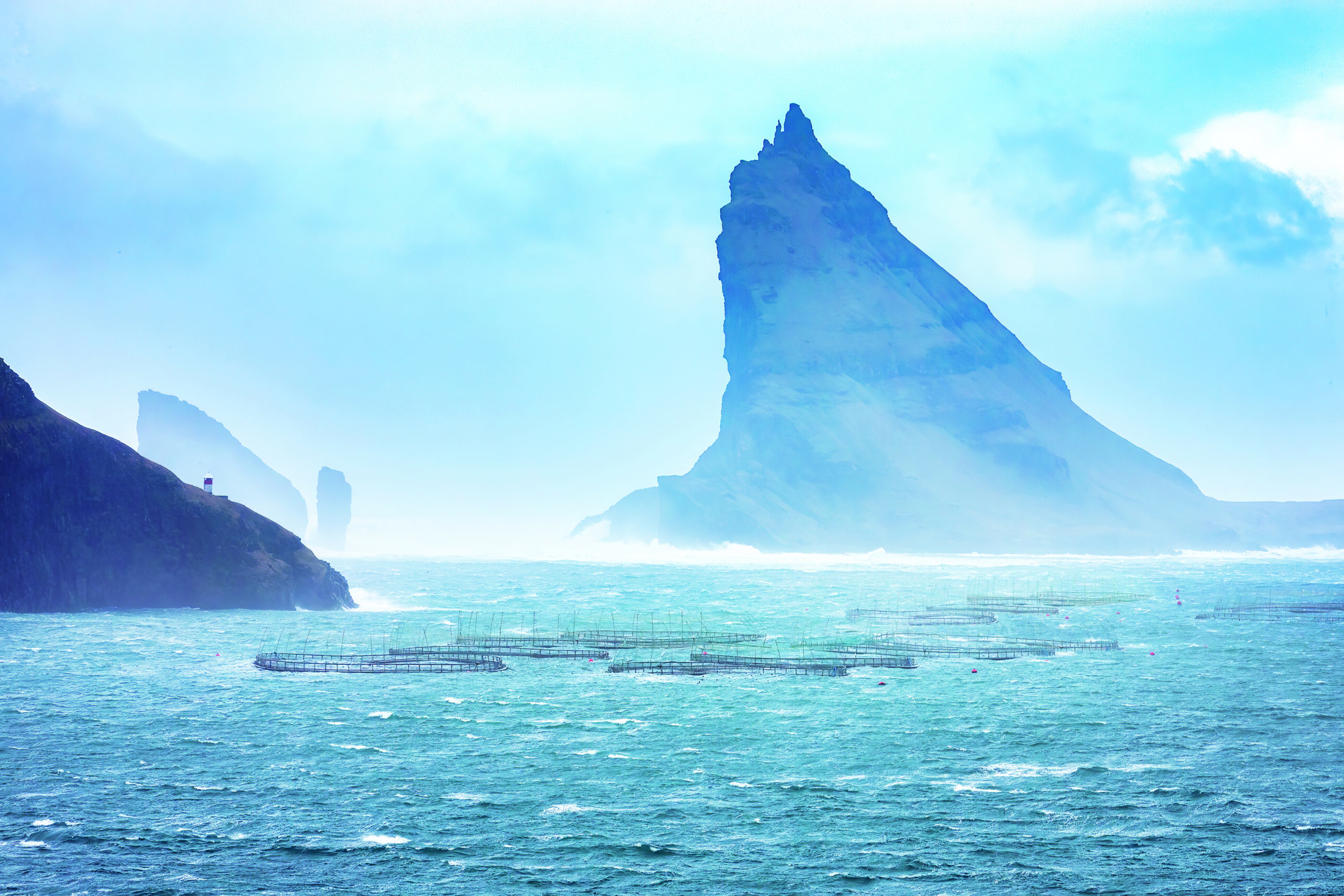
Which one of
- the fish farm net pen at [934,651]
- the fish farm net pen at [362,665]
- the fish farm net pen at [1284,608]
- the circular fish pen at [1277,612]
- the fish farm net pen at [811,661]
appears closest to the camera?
the fish farm net pen at [362,665]

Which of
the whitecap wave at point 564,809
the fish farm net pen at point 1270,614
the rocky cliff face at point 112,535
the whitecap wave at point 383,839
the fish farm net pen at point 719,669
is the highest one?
the rocky cliff face at point 112,535

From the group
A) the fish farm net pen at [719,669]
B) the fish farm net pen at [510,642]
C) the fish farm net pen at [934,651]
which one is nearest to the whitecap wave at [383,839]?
the fish farm net pen at [719,669]

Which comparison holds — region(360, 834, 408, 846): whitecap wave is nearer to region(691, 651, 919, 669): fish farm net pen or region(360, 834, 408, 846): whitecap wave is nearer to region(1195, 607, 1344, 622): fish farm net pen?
region(691, 651, 919, 669): fish farm net pen

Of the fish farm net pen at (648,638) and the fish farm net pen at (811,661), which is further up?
the fish farm net pen at (648,638)

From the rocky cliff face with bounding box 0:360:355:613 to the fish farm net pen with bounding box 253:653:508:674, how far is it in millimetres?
56271

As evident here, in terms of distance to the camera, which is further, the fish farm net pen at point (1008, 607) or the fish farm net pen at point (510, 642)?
the fish farm net pen at point (1008, 607)

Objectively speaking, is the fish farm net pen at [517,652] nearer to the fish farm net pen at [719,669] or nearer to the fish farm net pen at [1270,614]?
the fish farm net pen at [719,669]

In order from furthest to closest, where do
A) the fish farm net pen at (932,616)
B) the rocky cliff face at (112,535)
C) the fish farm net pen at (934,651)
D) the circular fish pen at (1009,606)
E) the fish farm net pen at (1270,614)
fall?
the circular fish pen at (1009,606) < the fish farm net pen at (1270,614) < the fish farm net pen at (932,616) < the rocky cliff face at (112,535) < the fish farm net pen at (934,651)

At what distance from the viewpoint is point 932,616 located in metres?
165

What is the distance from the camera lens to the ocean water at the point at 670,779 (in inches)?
1901

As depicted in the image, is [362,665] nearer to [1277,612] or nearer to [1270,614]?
[1270,614]

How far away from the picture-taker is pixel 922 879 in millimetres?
47469

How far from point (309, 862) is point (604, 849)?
12.9 m

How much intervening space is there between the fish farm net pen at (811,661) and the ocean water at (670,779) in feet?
11.7
